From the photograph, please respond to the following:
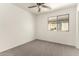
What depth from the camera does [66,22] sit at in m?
4.45

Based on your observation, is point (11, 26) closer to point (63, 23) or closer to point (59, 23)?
point (59, 23)

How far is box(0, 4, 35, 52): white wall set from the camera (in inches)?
123

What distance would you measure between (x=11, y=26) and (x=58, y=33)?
331 centimetres

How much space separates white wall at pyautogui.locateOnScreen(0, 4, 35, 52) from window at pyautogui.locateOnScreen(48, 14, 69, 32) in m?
2.21

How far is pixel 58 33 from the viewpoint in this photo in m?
4.80

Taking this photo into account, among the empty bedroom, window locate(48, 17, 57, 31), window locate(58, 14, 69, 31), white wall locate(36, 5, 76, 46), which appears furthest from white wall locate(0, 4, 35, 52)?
window locate(58, 14, 69, 31)

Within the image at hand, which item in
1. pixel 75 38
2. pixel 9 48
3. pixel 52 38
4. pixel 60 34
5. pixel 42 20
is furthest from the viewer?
pixel 42 20

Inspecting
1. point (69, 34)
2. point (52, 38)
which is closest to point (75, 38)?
point (69, 34)

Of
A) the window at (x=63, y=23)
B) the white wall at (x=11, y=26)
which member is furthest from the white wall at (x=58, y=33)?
the white wall at (x=11, y=26)

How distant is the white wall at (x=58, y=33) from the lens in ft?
13.4

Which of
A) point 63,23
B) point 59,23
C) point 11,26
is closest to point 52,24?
point 59,23

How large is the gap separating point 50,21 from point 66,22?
1308mm

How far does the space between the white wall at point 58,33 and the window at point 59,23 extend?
25 centimetres

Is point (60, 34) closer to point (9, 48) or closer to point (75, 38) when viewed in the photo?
point (75, 38)
